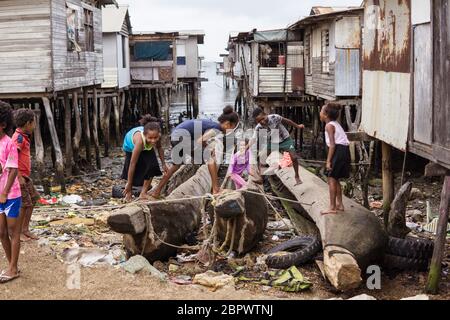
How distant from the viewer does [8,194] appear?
567cm

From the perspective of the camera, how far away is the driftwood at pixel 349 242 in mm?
6023

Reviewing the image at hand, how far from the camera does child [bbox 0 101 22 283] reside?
5621 mm

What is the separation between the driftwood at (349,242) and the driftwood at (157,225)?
1.58 meters

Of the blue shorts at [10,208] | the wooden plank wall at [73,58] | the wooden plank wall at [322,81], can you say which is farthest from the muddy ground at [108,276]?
the wooden plank wall at [322,81]

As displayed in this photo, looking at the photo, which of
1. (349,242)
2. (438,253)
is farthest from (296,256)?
(438,253)

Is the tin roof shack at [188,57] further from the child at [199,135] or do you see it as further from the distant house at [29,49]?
the child at [199,135]

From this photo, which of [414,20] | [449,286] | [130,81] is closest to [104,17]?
[130,81]

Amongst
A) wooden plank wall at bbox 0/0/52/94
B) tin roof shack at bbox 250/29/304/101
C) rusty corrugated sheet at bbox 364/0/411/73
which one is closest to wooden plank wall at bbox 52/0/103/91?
wooden plank wall at bbox 0/0/52/94

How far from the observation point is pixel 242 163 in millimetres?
8812

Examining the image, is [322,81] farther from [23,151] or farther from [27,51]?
[23,151]

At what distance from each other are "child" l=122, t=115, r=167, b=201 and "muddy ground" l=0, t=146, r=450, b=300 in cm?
90

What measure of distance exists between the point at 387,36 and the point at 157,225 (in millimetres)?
4665

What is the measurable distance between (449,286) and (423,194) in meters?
6.66

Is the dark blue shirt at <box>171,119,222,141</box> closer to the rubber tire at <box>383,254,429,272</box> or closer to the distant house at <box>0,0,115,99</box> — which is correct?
the rubber tire at <box>383,254,429,272</box>
